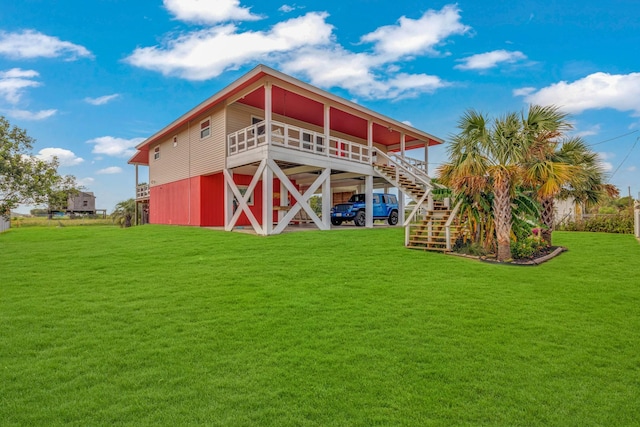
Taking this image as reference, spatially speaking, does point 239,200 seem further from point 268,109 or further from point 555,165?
point 555,165

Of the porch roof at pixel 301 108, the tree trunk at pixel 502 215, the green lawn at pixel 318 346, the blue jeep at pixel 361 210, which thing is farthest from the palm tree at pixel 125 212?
the tree trunk at pixel 502 215

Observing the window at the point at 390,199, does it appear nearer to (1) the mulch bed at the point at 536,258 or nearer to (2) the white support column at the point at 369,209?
(2) the white support column at the point at 369,209

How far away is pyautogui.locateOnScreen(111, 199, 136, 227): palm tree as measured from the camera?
30.6 m

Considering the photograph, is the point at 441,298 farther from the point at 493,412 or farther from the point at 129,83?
the point at 129,83

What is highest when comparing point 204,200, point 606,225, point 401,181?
point 401,181

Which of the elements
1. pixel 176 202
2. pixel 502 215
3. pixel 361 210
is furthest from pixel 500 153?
pixel 176 202

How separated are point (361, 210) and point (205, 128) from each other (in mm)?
9260

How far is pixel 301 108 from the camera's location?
57.6 feet

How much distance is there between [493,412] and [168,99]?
24262 mm

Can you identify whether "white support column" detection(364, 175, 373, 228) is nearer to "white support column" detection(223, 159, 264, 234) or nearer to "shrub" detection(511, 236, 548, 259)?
"white support column" detection(223, 159, 264, 234)

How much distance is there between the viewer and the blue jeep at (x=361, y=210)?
18.5m

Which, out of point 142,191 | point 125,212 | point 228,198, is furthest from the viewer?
point 125,212

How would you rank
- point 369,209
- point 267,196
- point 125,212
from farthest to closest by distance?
point 125,212, point 369,209, point 267,196

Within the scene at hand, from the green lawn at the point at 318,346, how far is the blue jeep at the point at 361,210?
10427 mm
